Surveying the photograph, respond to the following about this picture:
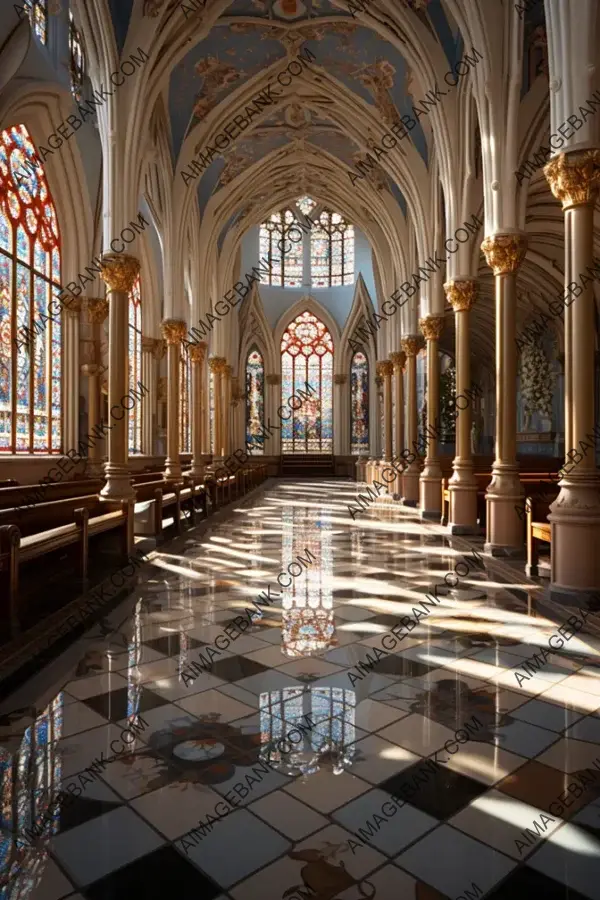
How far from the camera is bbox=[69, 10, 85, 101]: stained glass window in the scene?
14.2 m

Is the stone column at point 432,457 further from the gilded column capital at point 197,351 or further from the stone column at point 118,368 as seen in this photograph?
the gilded column capital at point 197,351

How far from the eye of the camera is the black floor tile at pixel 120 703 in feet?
12.4

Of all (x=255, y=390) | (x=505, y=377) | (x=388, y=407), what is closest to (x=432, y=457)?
(x=505, y=377)

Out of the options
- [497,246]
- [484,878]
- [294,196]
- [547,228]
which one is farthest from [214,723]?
[294,196]

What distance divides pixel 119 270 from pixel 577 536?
334 inches

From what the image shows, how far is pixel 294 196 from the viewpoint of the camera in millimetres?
26438

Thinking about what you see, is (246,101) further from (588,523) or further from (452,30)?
(588,523)

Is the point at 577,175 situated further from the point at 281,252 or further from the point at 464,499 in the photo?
the point at 281,252

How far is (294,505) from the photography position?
18.2 metres

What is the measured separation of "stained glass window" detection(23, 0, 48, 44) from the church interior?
15 centimetres

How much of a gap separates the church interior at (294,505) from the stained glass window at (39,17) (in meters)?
0.15

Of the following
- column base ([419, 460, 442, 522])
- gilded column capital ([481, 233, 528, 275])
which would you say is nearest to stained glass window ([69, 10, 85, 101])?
gilded column capital ([481, 233, 528, 275])

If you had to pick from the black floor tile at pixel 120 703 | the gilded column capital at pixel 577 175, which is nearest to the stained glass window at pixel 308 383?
the gilded column capital at pixel 577 175

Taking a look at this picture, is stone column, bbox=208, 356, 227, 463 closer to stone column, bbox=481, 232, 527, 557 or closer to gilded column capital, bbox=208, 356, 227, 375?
gilded column capital, bbox=208, 356, 227, 375
